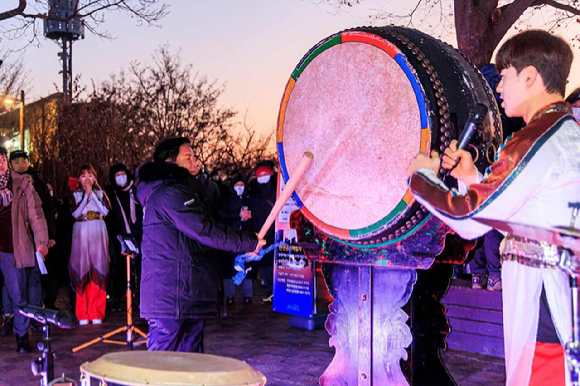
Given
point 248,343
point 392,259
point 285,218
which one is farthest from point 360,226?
point 285,218

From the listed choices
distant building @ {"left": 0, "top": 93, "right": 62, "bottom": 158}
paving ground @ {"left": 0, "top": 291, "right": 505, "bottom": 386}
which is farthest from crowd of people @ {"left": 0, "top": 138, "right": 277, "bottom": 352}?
distant building @ {"left": 0, "top": 93, "right": 62, "bottom": 158}

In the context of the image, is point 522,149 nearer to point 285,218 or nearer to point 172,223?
point 172,223

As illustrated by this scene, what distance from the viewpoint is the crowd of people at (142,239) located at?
4.34 m

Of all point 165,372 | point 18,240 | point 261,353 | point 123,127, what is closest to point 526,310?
point 165,372

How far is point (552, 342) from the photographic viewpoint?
2354 millimetres

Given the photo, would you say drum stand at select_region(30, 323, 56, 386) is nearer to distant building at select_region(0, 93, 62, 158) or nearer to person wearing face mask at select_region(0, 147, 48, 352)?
person wearing face mask at select_region(0, 147, 48, 352)

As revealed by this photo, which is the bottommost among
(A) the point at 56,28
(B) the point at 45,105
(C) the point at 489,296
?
(C) the point at 489,296

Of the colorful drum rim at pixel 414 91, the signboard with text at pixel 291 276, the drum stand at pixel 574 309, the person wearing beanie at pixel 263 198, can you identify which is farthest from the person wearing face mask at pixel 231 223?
the drum stand at pixel 574 309

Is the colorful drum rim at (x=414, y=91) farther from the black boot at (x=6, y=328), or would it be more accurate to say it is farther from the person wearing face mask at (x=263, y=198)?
the person wearing face mask at (x=263, y=198)

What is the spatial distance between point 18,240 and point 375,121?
4851mm

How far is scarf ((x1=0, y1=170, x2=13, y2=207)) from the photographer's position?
6.81 metres

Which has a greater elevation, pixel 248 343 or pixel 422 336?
pixel 422 336

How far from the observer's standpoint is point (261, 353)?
6.88m

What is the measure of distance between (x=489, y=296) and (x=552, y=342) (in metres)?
4.07
